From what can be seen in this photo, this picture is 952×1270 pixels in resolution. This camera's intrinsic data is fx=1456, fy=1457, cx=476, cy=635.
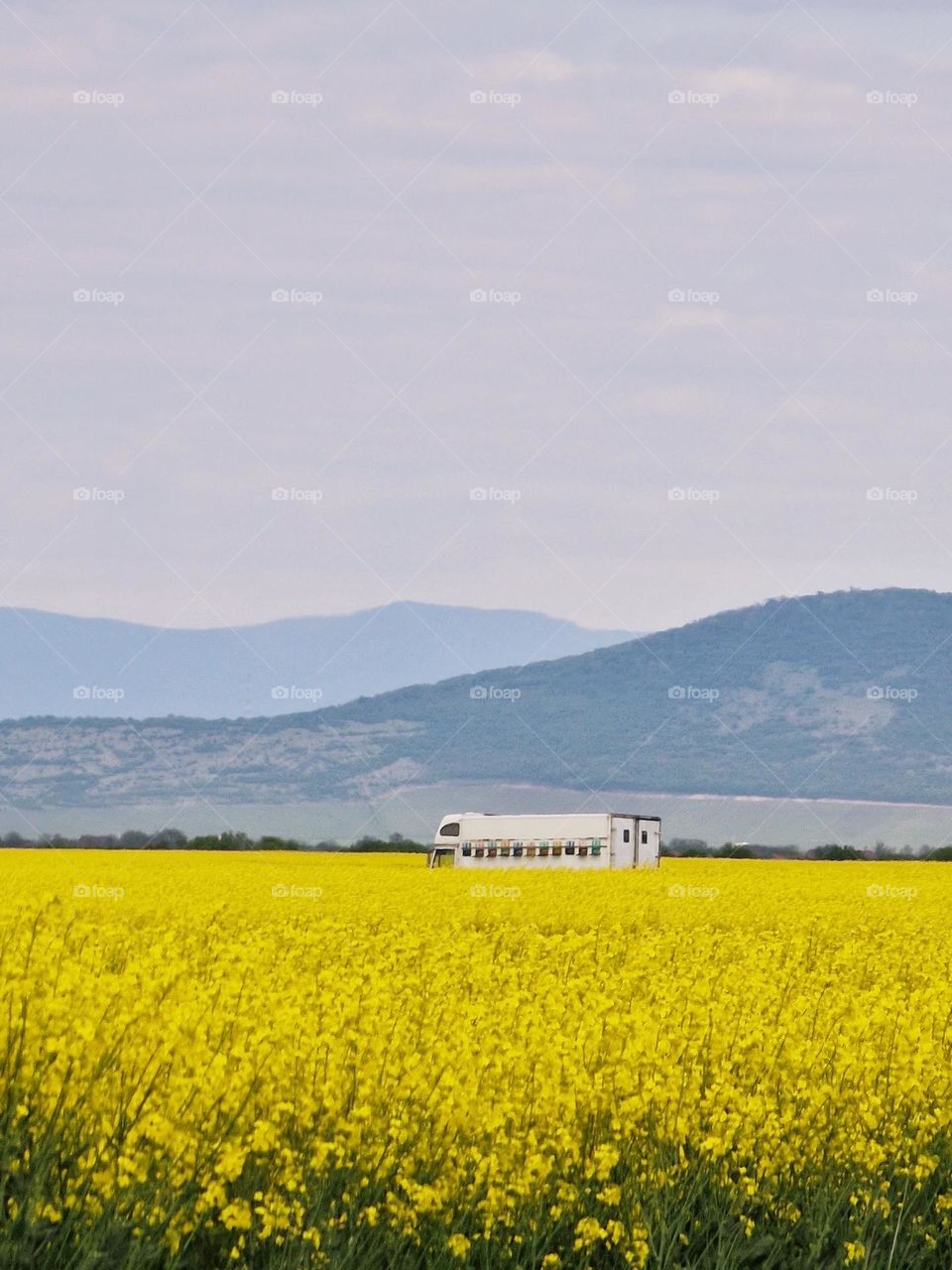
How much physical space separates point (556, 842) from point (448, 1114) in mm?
50702

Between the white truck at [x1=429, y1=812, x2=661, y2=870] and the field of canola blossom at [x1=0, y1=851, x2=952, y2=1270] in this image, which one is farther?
the white truck at [x1=429, y1=812, x2=661, y2=870]

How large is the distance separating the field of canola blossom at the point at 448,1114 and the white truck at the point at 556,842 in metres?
43.4

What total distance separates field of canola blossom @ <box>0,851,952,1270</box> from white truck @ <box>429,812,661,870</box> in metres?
43.4

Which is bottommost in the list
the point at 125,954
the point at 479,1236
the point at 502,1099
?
the point at 479,1236

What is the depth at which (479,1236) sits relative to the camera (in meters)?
8.66

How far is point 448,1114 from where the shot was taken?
9.30 m

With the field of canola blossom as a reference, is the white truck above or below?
above

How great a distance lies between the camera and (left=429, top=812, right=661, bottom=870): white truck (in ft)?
192

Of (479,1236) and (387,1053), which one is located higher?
(387,1053)

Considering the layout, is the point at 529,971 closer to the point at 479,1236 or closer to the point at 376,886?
the point at 479,1236

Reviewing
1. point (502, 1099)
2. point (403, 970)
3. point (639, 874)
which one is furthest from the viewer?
point (639, 874)

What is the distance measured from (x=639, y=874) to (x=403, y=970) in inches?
1252

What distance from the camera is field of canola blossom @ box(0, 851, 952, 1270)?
7.80 metres

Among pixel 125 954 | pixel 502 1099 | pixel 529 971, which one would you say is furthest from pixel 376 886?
pixel 502 1099
